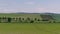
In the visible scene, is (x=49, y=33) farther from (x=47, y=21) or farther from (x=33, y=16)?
(x=33, y=16)

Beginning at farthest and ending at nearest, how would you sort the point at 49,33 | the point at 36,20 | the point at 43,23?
the point at 36,20 < the point at 43,23 < the point at 49,33

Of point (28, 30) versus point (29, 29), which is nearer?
point (28, 30)

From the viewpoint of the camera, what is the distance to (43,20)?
517 inches

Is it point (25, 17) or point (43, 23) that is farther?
point (25, 17)

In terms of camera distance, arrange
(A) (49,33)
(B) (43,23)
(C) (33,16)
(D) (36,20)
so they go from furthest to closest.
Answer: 1. (C) (33,16)
2. (D) (36,20)
3. (B) (43,23)
4. (A) (49,33)

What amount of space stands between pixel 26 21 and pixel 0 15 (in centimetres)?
289

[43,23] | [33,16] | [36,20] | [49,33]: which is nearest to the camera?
[49,33]

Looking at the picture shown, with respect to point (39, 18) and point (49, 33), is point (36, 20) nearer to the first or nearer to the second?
point (39, 18)

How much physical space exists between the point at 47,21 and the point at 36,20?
980 millimetres

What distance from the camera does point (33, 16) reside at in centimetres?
1441

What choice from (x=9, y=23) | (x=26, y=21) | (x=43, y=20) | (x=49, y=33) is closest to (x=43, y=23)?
(x=43, y=20)

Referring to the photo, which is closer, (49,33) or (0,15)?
(49,33)

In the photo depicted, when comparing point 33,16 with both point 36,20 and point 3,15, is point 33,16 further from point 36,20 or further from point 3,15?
point 3,15

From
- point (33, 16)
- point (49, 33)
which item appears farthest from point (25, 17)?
point (49, 33)
